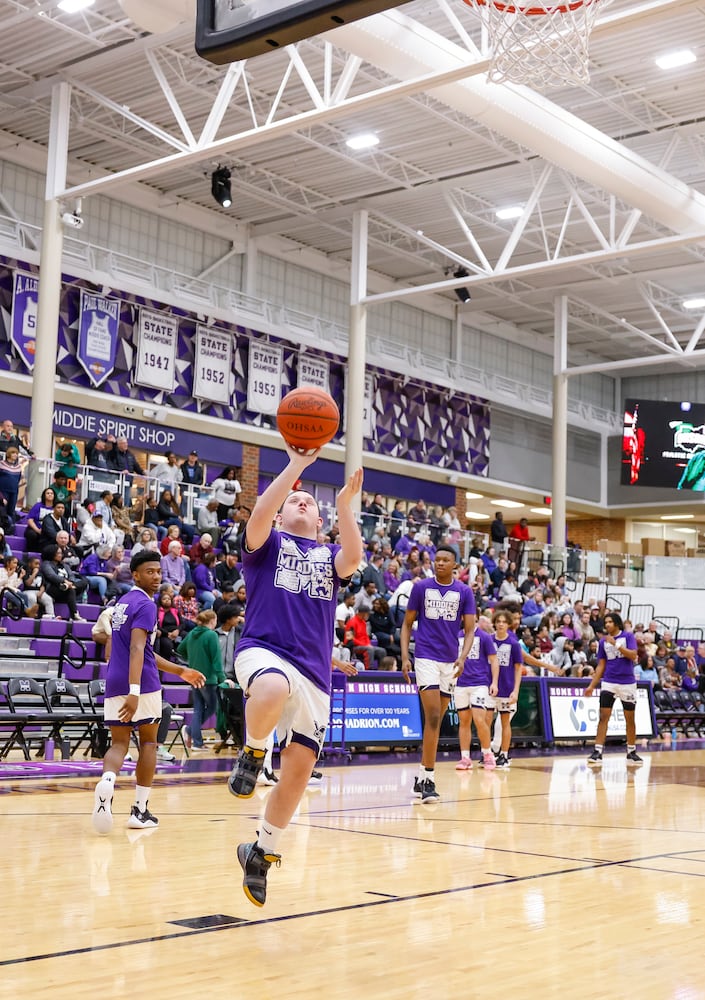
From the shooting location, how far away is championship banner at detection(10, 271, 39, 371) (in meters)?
25.0

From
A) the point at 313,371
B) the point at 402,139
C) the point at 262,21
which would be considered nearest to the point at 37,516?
the point at 402,139

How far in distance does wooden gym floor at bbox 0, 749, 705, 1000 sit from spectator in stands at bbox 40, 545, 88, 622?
280 inches

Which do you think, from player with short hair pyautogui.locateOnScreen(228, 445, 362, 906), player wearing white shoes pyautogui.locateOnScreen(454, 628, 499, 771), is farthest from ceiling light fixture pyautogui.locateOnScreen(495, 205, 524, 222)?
player with short hair pyautogui.locateOnScreen(228, 445, 362, 906)

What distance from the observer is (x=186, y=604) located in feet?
58.5

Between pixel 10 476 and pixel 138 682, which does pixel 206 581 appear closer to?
pixel 10 476

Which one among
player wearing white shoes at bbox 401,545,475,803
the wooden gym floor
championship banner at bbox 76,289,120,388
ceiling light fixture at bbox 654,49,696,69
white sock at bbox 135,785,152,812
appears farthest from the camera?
championship banner at bbox 76,289,120,388

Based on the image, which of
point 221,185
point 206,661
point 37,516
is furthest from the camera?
point 221,185

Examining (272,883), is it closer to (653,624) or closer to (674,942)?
(674,942)

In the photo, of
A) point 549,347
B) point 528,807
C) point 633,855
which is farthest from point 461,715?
point 549,347

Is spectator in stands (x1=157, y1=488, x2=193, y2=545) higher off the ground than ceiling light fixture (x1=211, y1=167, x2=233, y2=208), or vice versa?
ceiling light fixture (x1=211, y1=167, x2=233, y2=208)

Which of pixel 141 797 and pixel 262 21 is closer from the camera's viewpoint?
pixel 262 21

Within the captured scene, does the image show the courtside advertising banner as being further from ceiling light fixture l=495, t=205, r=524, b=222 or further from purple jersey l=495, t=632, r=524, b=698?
ceiling light fixture l=495, t=205, r=524, b=222

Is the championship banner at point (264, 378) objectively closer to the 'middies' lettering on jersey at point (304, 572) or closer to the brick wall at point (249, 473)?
the brick wall at point (249, 473)

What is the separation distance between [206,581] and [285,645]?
1440cm
